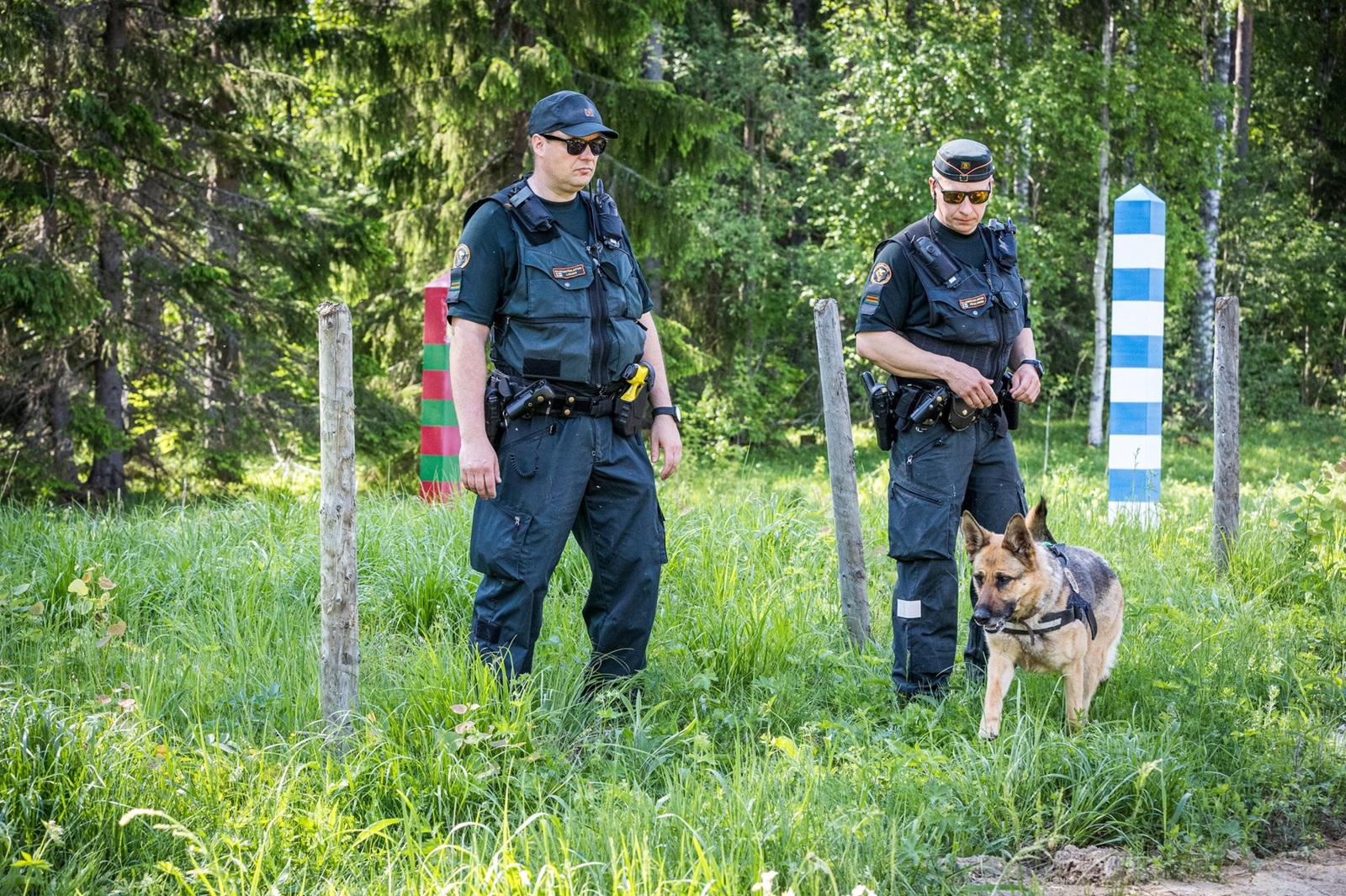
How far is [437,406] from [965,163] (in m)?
4.37

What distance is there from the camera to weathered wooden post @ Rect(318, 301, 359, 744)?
3158 mm

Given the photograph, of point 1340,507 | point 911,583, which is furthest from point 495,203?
point 1340,507

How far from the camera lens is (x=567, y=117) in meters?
3.49

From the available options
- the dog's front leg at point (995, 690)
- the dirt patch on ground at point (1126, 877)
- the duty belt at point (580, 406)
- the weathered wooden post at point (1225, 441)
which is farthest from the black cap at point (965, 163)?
the weathered wooden post at point (1225, 441)

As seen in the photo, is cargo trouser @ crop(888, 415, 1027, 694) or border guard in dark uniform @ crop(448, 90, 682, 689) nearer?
border guard in dark uniform @ crop(448, 90, 682, 689)

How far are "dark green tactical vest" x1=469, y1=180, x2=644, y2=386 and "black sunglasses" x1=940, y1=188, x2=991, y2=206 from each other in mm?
1221

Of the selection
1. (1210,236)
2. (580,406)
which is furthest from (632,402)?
(1210,236)

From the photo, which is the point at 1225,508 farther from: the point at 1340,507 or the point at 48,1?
the point at 48,1

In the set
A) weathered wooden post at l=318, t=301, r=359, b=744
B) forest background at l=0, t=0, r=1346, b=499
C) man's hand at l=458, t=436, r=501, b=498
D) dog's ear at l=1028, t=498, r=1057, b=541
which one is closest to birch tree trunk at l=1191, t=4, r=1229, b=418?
forest background at l=0, t=0, r=1346, b=499

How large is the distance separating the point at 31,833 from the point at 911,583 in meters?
2.77

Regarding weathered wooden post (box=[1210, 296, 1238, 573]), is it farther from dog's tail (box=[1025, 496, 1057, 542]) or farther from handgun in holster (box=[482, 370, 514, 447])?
handgun in holster (box=[482, 370, 514, 447])

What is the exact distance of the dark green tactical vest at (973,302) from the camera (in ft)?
12.9

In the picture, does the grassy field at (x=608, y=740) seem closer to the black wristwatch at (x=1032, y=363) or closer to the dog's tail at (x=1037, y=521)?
the dog's tail at (x=1037, y=521)

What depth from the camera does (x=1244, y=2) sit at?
65.9 feet
